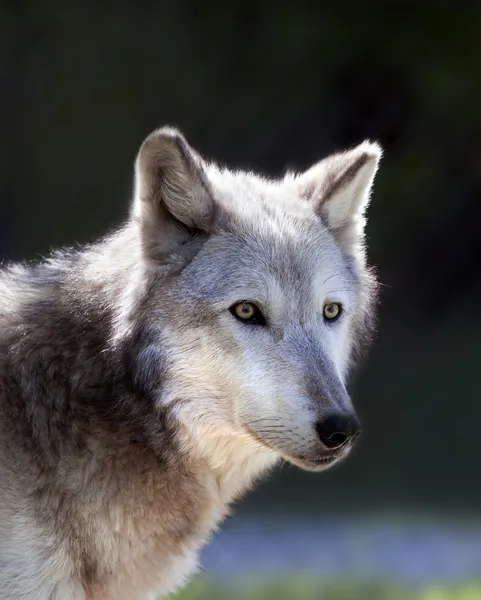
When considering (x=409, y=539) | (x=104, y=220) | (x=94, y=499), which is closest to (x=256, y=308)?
(x=94, y=499)

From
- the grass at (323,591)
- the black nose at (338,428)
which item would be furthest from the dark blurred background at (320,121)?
the black nose at (338,428)

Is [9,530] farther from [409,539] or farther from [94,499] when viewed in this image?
[409,539]

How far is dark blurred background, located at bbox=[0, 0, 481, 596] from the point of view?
33.4ft

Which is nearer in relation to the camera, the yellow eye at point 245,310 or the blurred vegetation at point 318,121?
the yellow eye at point 245,310

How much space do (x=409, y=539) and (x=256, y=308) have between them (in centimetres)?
621

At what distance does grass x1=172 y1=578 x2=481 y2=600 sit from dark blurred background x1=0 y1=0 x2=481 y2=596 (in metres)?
3.65

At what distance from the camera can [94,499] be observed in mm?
3270

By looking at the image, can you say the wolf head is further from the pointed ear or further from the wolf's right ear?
the pointed ear

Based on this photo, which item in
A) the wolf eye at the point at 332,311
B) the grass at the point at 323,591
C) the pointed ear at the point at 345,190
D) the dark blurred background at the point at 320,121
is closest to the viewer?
the wolf eye at the point at 332,311

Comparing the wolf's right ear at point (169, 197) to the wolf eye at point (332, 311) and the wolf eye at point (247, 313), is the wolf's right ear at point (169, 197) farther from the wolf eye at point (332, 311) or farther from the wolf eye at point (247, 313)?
the wolf eye at point (332, 311)

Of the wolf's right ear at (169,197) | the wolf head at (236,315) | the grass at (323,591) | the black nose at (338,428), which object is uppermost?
the wolf's right ear at (169,197)

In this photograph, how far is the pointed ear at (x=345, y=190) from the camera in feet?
12.0

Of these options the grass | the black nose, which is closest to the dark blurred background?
Result: the grass

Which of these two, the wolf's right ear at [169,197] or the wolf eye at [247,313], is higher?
the wolf's right ear at [169,197]
